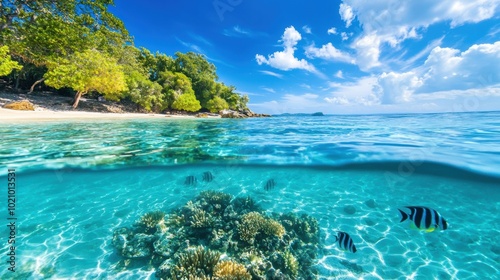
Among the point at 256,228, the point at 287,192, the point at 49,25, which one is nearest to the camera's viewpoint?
the point at 256,228

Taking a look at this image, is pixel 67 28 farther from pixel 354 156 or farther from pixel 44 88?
pixel 44 88

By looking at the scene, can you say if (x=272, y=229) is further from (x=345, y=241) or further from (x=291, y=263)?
(x=345, y=241)

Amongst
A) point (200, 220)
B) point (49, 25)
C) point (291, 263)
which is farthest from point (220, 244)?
point (49, 25)

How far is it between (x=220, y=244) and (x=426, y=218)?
472cm

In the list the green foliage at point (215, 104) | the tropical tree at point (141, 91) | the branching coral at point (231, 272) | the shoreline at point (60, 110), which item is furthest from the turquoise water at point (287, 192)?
the green foliage at point (215, 104)

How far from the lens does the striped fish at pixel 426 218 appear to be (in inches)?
126

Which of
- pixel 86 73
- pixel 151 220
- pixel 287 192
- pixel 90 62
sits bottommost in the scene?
pixel 287 192

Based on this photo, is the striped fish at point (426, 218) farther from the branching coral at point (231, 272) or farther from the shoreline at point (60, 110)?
the shoreline at point (60, 110)

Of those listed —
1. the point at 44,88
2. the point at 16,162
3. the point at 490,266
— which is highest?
the point at 44,88

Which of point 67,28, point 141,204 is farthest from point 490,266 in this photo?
point 67,28

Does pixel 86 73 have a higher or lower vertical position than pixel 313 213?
higher

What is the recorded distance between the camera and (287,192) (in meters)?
10.3

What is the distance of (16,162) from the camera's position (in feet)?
30.3

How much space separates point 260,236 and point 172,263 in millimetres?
2414
